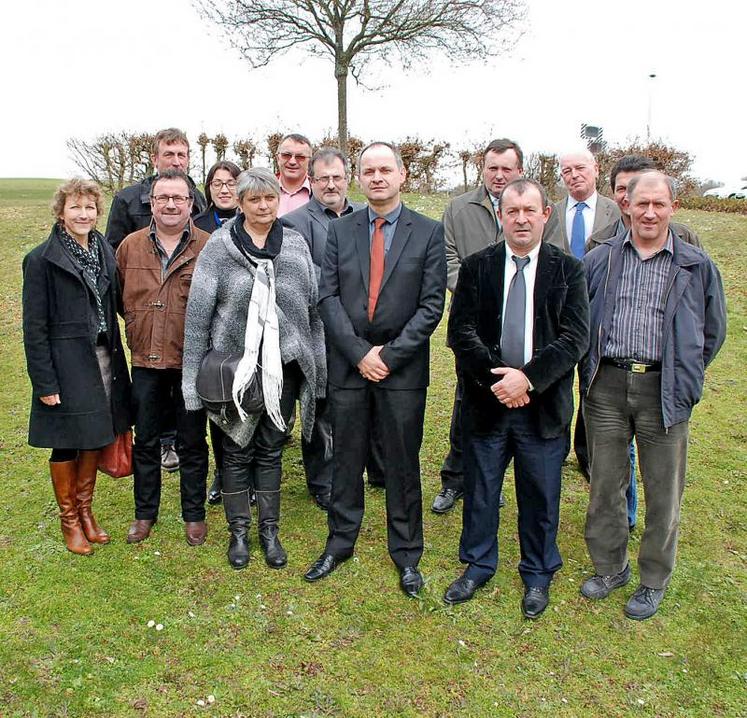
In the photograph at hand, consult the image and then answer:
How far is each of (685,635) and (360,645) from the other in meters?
1.69

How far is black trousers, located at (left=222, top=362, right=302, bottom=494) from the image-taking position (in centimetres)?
405

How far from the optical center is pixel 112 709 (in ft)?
9.94

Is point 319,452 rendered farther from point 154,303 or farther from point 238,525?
point 154,303

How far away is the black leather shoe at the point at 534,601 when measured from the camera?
3.70 m

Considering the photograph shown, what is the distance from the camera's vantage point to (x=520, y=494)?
3.78m

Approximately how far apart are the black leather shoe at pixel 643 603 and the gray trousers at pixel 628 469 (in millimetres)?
39

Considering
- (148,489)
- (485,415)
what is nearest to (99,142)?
(148,489)

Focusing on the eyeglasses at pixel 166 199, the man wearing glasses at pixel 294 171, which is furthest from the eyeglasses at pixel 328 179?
the eyeglasses at pixel 166 199

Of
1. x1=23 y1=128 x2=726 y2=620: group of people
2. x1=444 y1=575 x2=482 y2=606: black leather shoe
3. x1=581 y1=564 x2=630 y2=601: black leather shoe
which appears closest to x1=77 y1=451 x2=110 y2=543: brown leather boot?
x1=23 y1=128 x2=726 y2=620: group of people

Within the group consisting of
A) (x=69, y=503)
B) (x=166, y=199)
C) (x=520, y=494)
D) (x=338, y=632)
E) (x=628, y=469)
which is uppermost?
(x=166, y=199)

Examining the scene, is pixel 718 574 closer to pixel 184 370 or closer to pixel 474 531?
pixel 474 531

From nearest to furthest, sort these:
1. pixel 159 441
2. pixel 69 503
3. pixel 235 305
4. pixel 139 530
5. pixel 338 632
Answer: pixel 338 632
pixel 235 305
pixel 69 503
pixel 159 441
pixel 139 530

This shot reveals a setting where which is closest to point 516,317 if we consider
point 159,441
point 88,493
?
point 159,441

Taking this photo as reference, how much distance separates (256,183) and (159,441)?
172 cm
